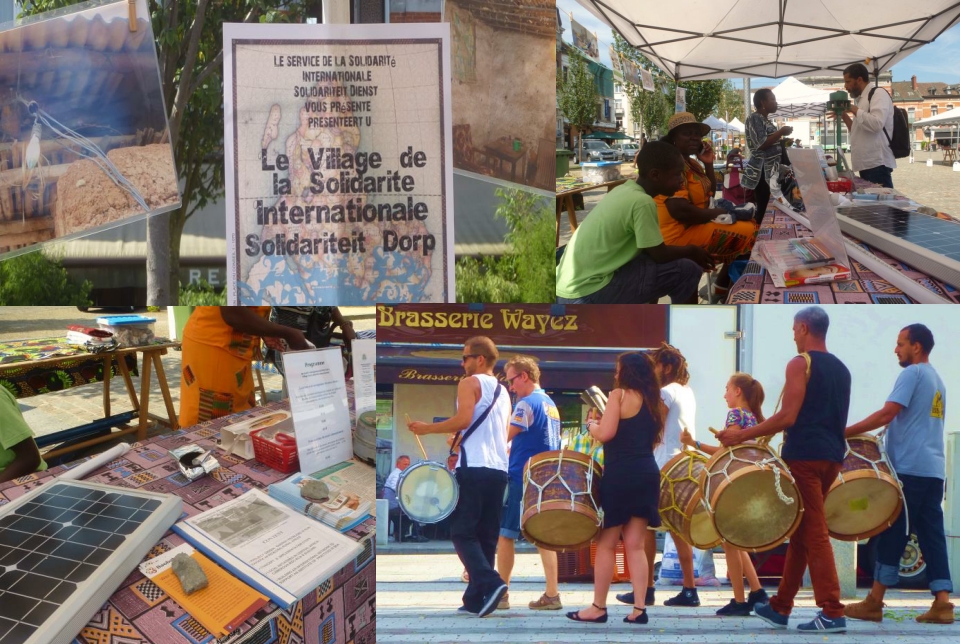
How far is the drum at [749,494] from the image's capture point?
136cm

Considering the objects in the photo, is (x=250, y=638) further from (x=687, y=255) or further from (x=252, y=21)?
(x=252, y=21)

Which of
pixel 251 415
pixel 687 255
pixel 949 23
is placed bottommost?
pixel 251 415

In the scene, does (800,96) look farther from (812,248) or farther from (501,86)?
(812,248)

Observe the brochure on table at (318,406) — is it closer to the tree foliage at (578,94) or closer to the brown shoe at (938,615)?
the brown shoe at (938,615)

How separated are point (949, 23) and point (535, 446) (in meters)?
4.49

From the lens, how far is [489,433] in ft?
4.72

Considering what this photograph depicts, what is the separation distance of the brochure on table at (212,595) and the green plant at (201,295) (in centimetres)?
175

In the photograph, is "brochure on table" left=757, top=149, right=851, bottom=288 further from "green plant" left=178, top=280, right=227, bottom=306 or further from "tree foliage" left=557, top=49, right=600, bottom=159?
"green plant" left=178, top=280, right=227, bottom=306

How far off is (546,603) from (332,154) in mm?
1774

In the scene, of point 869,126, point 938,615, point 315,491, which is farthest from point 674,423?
point 869,126

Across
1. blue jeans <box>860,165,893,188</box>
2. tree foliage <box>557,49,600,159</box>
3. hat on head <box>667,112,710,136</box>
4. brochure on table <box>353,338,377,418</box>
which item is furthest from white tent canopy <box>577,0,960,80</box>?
brochure on table <box>353,338,377,418</box>

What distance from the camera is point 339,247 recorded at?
106 inches

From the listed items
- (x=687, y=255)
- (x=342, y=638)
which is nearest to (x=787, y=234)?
(x=687, y=255)

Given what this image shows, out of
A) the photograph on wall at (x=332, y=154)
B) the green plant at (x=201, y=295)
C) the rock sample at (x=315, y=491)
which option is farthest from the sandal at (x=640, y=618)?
the green plant at (x=201, y=295)
